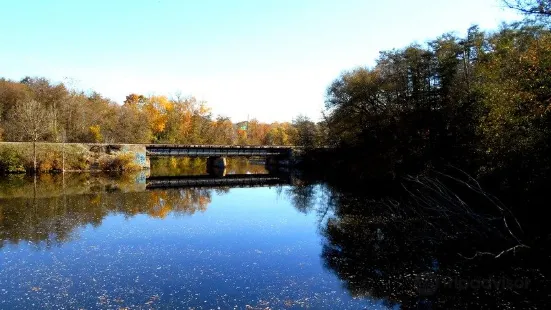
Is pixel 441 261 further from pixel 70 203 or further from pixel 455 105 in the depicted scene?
pixel 70 203

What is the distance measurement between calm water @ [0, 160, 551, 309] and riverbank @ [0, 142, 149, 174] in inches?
736

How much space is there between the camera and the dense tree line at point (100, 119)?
143ft

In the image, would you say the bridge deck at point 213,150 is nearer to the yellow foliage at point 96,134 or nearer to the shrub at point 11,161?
the yellow foliage at point 96,134

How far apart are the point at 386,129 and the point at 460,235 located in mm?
22926

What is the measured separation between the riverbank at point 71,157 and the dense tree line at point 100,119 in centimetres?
204

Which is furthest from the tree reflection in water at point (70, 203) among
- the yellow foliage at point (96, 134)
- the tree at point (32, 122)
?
the yellow foliage at point (96, 134)

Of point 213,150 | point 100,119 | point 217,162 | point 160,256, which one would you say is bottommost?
point 160,256

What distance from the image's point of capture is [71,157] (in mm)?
40094

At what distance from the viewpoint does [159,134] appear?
219 ft

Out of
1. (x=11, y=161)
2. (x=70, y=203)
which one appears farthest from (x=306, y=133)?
(x=70, y=203)

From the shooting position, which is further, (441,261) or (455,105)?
(455,105)

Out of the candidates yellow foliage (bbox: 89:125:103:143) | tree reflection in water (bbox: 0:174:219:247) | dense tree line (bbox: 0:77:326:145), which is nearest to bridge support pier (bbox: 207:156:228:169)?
dense tree line (bbox: 0:77:326:145)

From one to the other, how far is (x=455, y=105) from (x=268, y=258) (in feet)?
66.5

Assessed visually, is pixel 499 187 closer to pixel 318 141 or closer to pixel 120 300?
pixel 120 300
